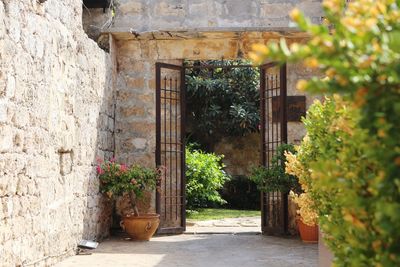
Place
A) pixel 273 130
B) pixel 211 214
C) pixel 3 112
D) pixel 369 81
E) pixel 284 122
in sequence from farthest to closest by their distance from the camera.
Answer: pixel 211 214, pixel 273 130, pixel 284 122, pixel 3 112, pixel 369 81

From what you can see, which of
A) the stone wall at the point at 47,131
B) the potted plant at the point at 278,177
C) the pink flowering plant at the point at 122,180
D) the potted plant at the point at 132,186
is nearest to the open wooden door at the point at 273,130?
the potted plant at the point at 278,177

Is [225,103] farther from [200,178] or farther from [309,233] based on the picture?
[309,233]

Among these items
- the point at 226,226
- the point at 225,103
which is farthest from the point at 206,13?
the point at 225,103

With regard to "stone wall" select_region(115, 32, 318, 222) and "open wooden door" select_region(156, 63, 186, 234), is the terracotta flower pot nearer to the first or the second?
"open wooden door" select_region(156, 63, 186, 234)

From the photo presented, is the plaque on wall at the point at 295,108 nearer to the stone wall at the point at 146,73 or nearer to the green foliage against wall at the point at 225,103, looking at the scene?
the stone wall at the point at 146,73

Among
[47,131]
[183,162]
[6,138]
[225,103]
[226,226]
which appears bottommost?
[226,226]

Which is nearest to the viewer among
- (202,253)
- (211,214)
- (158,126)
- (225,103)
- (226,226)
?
(202,253)

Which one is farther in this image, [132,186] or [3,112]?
[132,186]

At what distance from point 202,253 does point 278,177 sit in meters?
1.72

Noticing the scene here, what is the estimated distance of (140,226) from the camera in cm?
755

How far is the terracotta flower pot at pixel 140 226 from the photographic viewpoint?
7.56 m

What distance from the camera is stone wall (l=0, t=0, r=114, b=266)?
429 centimetres

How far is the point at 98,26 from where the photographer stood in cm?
823

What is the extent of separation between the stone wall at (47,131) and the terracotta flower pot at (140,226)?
1.11 feet
